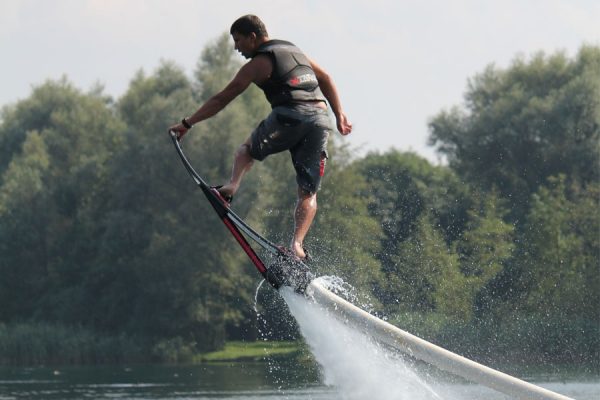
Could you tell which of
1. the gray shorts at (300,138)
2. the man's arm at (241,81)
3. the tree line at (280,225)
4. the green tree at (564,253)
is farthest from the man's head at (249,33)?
the green tree at (564,253)

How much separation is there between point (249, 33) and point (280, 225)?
121ft

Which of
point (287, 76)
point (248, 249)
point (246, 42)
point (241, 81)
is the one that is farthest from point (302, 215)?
point (246, 42)

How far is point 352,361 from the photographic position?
459 inches

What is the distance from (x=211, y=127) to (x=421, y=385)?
42508 mm

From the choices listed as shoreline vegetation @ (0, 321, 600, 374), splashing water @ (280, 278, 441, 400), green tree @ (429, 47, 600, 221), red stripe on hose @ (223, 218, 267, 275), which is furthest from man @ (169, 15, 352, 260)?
green tree @ (429, 47, 600, 221)

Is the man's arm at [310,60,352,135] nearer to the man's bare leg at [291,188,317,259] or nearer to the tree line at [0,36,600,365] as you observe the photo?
the man's bare leg at [291,188,317,259]

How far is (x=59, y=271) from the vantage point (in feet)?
211

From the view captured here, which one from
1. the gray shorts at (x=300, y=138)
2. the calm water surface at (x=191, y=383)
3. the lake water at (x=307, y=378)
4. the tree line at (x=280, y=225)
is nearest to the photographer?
the gray shorts at (x=300, y=138)

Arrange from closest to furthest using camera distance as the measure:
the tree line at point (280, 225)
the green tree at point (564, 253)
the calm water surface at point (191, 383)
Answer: the calm water surface at point (191, 383), the tree line at point (280, 225), the green tree at point (564, 253)

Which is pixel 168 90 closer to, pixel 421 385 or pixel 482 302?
pixel 482 302

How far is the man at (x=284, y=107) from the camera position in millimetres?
10953

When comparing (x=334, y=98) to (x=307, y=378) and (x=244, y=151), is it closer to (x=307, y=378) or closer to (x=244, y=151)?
(x=244, y=151)

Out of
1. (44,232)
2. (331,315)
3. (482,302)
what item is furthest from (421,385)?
(44,232)

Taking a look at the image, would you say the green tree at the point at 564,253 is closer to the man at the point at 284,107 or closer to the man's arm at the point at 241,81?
the man at the point at 284,107
